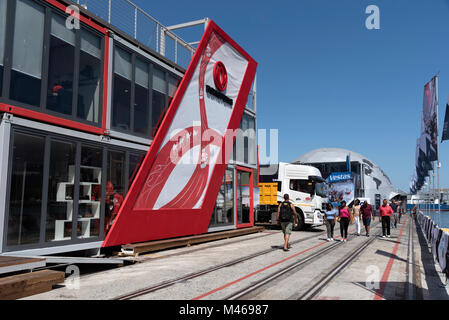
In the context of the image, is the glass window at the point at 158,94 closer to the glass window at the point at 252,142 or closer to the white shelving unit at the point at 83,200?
the white shelving unit at the point at 83,200

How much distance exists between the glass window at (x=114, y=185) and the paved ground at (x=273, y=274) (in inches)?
65.8

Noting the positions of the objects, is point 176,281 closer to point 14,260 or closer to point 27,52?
point 14,260

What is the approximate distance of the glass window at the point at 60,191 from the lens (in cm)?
866

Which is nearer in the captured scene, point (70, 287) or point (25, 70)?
point (70, 287)

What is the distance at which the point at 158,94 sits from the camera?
13.1 m

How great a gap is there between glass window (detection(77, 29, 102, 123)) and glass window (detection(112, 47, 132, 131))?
0.73 m

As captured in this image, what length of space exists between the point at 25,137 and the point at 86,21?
3842mm

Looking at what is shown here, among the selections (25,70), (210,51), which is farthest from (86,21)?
(210,51)

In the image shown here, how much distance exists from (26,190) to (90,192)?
2.09m

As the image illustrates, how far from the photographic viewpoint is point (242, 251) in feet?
40.9

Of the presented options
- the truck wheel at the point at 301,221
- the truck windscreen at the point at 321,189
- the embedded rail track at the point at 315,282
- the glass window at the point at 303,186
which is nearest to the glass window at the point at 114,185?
the embedded rail track at the point at 315,282

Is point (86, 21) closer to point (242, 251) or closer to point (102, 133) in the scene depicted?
point (102, 133)

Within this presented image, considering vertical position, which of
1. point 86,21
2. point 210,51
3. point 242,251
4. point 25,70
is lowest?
point 242,251

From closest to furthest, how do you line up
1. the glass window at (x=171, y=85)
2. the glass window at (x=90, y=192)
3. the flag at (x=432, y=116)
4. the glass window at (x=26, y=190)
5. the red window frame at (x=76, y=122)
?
the glass window at (x=26, y=190) → the red window frame at (x=76, y=122) → the glass window at (x=90, y=192) → the flag at (x=432, y=116) → the glass window at (x=171, y=85)
